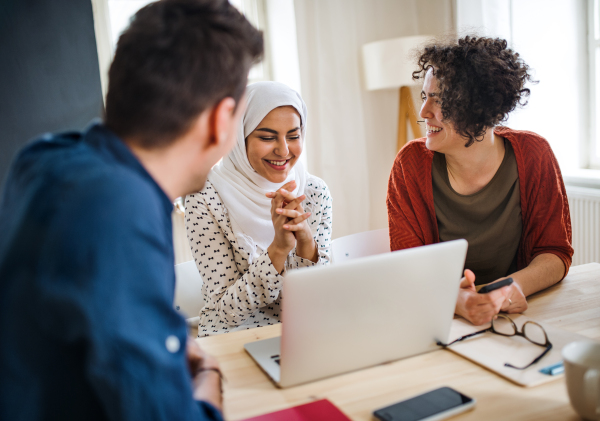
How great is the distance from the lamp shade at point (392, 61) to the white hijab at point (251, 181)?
57.9 inches

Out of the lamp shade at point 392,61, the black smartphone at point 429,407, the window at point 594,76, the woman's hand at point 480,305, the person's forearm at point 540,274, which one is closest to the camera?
the black smartphone at point 429,407

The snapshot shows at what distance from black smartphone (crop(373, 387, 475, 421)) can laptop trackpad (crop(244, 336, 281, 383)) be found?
0.21m

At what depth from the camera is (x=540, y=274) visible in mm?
1279

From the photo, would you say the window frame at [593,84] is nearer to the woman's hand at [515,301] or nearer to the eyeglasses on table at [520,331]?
the woman's hand at [515,301]

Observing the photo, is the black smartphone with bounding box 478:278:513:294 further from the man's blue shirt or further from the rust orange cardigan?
the man's blue shirt

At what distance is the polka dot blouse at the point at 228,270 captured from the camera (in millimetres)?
1338

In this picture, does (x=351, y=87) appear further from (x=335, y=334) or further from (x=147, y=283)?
(x=147, y=283)

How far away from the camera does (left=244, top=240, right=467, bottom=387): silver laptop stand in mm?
780

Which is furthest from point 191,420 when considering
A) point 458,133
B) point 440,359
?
point 458,133

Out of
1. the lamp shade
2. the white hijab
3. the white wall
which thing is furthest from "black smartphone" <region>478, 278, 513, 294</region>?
the lamp shade

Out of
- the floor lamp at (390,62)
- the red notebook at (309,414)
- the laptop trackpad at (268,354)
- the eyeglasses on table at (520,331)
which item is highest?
the floor lamp at (390,62)

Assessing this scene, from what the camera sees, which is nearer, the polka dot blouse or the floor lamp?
the polka dot blouse

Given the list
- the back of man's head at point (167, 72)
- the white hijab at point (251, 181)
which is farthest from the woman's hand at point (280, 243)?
the back of man's head at point (167, 72)

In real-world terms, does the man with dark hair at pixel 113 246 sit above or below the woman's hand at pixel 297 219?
above
